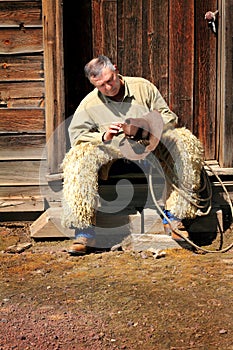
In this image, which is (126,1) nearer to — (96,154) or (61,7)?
(61,7)

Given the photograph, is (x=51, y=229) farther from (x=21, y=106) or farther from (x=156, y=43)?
(x=156, y=43)

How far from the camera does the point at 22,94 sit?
5.55m

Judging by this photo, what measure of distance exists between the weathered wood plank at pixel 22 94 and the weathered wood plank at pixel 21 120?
0.06 meters

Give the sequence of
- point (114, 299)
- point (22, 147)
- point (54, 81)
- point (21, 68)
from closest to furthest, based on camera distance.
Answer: point (114, 299) < point (54, 81) < point (21, 68) < point (22, 147)

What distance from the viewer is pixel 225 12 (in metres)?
5.45

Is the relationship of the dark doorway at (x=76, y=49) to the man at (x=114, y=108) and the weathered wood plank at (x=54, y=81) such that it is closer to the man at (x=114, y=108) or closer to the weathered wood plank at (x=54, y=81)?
the weathered wood plank at (x=54, y=81)

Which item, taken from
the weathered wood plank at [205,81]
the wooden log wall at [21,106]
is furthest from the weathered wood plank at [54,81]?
the weathered wood plank at [205,81]

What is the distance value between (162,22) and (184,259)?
2.00 meters

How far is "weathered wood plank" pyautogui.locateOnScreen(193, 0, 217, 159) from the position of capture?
5.73 metres

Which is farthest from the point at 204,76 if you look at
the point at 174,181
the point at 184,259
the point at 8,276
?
the point at 8,276

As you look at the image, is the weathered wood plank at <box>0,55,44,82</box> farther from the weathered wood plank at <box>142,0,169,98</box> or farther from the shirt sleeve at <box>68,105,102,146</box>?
the weathered wood plank at <box>142,0,169,98</box>

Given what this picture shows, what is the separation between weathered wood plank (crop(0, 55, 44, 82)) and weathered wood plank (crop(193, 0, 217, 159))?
4.25 ft

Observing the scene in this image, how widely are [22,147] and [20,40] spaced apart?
842 millimetres

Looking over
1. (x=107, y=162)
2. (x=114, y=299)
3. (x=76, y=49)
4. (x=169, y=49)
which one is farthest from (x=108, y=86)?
(x=114, y=299)
